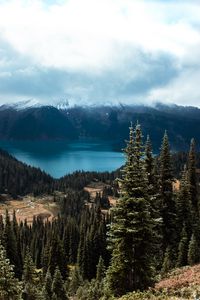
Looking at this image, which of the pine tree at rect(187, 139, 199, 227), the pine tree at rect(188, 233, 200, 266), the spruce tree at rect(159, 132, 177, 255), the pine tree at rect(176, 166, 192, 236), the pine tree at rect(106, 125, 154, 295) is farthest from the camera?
the pine tree at rect(187, 139, 199, 227)

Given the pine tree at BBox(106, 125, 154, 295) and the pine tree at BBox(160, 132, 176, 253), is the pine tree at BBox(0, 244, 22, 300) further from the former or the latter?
the pine tree at BBox(160, 132, 176, 253)

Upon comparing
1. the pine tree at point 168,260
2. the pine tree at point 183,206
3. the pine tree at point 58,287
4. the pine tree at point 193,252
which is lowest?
the pine tree at point 58,287

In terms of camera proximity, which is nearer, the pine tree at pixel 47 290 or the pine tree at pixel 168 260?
the pine tree at pixel 168 260

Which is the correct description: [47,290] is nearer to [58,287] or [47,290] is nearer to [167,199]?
[58,287]

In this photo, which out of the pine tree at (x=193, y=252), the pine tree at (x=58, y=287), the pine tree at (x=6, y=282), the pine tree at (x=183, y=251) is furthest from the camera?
the pine tree at (x=58, y=287)

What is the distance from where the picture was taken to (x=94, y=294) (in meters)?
74.5

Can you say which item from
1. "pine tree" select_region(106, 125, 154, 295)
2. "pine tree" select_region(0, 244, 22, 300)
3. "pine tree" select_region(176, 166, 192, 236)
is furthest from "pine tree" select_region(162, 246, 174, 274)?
"pine tree" select_region(106, 125, 154, 295)

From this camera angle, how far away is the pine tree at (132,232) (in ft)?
116

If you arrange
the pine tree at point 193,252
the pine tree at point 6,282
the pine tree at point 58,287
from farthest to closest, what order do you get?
1. the pine tree at point 58,287
2. the pine tree at point 193,252
3. the pine tree at point 6,282

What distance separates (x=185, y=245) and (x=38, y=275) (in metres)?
68.2

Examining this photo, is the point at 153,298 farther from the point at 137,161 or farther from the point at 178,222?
the point at 178,222

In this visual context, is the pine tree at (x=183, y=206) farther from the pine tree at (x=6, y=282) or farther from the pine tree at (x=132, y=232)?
the pine tree at (x=132, y=232)

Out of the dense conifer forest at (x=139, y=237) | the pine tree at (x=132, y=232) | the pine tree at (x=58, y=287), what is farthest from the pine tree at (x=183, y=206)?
the pine tree at (x=132, y=232)

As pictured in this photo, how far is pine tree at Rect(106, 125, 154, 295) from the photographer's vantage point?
3550 cm
